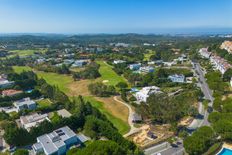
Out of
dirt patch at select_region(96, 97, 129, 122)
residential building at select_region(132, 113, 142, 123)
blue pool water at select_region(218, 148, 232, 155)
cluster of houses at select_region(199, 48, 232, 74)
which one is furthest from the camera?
cluster of houses at select_region(199, 48, 232, 74)

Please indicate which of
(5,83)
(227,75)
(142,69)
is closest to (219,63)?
(227,75)

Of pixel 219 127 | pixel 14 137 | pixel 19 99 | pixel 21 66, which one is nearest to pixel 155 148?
pixel 219 127

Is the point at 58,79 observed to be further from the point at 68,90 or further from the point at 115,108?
the point at 115,108

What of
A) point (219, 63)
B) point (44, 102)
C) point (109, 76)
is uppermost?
point (219, 63)

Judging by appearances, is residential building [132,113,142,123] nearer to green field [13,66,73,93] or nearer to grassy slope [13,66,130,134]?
grassy slope [13,66,130,134]

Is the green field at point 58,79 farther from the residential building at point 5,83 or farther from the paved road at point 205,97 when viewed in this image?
the paved road at point 205,97

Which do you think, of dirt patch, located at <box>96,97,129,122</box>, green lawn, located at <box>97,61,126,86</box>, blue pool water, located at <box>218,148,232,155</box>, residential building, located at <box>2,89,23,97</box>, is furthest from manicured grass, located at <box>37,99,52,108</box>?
blue pool water, located at <box>218,148,232,155</box>

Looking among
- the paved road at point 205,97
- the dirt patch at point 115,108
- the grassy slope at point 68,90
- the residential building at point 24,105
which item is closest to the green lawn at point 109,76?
the grassy slope at point 68,90
